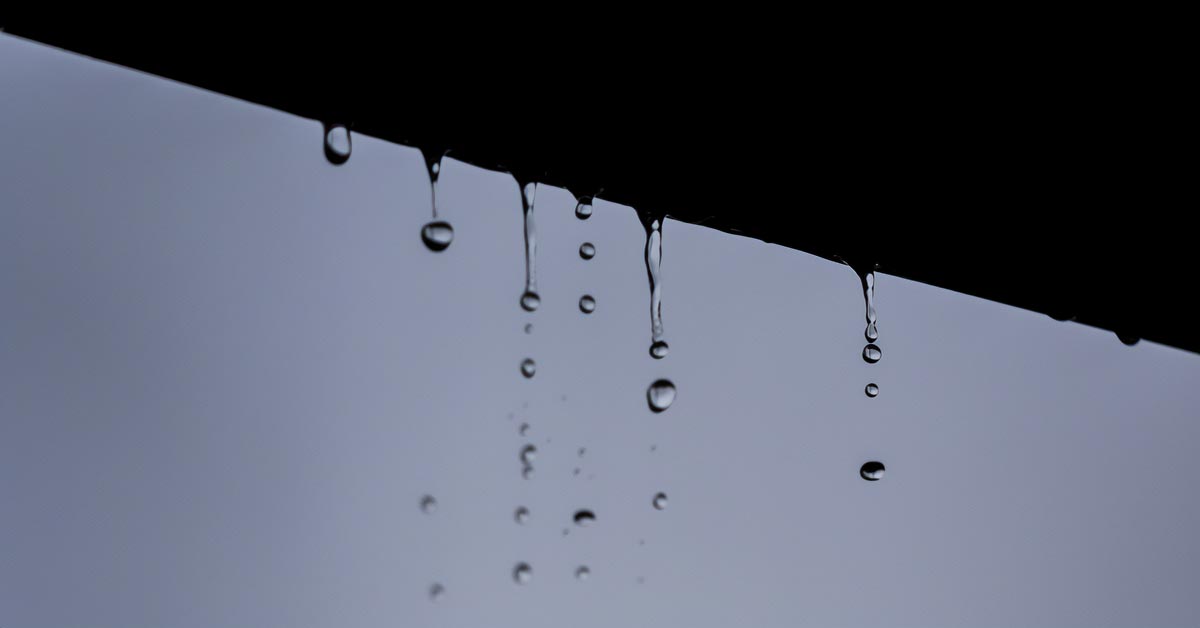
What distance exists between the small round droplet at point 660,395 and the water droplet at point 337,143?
24.0 inches

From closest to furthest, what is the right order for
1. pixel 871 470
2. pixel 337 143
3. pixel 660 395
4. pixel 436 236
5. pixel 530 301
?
pixel 337 143
pixel 436 236
pixel 530 301
pixel 660 395
pixel 871 470

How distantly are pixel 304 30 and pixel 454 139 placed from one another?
0.15 meters

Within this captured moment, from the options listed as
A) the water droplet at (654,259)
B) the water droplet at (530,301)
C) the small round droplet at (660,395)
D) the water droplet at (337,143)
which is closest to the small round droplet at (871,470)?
the small round droplet at (660,395)

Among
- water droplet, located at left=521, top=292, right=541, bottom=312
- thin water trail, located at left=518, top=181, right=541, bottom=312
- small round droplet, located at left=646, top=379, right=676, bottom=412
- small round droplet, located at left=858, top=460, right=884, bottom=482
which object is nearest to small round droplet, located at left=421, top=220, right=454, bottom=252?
thin water trail, located at left=518, top=181, right=541, bottom=312

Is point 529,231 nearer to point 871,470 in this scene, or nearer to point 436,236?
point 436,236

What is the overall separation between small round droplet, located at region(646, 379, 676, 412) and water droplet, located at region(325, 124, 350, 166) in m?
0.61

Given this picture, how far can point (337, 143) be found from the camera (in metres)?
0.69

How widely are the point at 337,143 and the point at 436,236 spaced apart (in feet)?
0.73

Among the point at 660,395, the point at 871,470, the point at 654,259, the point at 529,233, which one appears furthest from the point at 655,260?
the point at 871,470

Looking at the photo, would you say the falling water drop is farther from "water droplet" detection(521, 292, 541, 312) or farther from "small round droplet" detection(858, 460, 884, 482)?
"small round droplet" detection(858, 460, 884, 482)

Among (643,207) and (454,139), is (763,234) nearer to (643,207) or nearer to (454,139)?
(643,207)

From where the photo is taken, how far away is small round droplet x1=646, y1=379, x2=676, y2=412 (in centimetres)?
119

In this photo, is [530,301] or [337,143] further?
[530,301]

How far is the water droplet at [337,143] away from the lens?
0.67m
